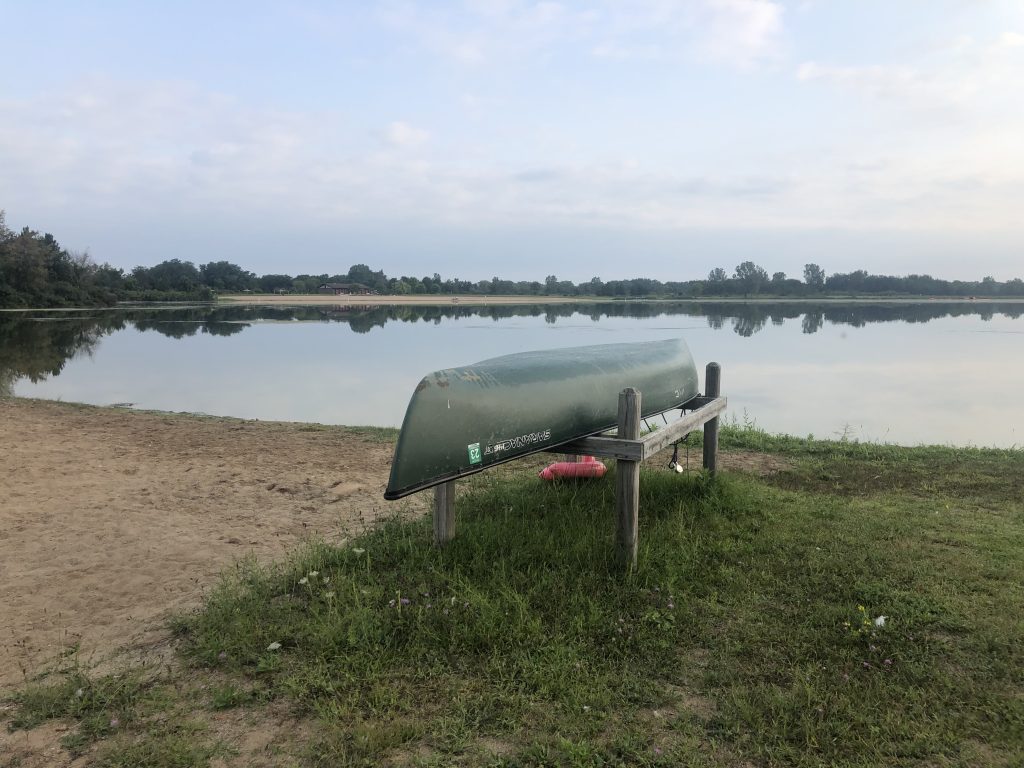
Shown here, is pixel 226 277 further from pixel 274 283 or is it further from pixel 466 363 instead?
pixel 466 363

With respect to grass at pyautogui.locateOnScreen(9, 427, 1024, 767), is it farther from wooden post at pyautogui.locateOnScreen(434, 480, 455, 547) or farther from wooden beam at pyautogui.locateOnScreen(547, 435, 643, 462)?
wooden beam at pyautogui.locateOnScreen(547, 435, 643, 462)

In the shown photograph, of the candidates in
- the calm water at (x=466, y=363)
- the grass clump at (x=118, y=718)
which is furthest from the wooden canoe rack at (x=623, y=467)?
the calm water at (x=466, y=363)

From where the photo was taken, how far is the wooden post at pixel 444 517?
12.8 feet

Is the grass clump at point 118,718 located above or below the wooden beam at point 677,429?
below

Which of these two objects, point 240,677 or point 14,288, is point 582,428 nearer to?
point 240,677

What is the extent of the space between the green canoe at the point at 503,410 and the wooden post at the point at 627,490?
43 cm

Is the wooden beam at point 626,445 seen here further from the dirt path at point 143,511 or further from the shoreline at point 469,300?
the shoreline at point 469,300

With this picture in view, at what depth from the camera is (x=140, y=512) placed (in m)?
5.40

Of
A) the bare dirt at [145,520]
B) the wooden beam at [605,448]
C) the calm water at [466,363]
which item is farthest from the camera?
the calm water at [466,363]

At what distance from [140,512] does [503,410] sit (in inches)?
137

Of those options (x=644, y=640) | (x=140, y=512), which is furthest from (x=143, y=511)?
→ (x=644, y=640)

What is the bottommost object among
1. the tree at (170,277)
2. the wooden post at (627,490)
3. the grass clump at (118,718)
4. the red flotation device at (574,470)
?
the grass clump at (118,718)

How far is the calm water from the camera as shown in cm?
1198

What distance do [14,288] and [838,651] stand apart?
62898mm
